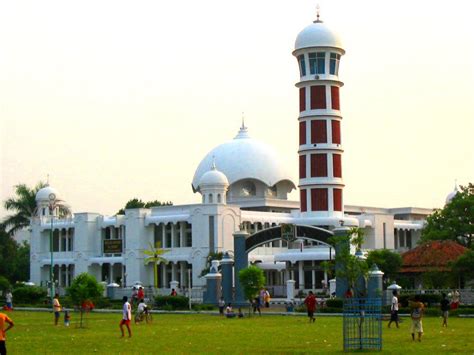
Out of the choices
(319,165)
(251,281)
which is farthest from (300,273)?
(251,281)

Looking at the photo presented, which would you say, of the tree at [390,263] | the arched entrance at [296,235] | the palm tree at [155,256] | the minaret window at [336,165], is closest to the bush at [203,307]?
the arched entrance at [296,235]

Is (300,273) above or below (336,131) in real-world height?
below

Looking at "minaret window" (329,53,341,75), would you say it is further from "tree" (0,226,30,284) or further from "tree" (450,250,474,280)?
"tree" (0,226,30,284)

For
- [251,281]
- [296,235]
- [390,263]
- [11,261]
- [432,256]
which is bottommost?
[251,281]

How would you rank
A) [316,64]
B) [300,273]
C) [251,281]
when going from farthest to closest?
[316,64] → [300,273] → [251,281]

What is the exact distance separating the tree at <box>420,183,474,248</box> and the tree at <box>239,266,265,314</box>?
63.3 feet

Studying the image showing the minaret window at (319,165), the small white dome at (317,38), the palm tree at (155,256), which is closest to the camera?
the small white dome at (317,38)

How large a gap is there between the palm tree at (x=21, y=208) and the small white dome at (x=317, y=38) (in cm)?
3053

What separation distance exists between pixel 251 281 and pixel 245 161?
4214cm

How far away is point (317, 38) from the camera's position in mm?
76750

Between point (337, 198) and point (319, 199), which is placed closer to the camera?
point (319, 199)

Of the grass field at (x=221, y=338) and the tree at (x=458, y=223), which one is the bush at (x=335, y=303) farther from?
the tree at (x=458, y=223)

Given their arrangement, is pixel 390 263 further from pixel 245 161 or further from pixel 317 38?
pixel 245 161

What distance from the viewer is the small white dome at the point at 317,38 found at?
7669 cm
